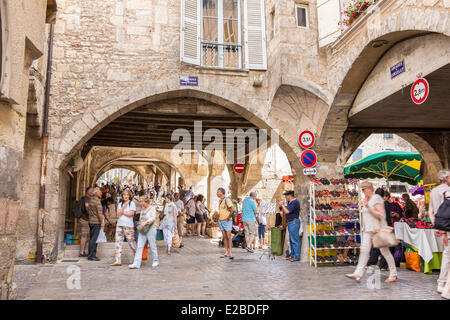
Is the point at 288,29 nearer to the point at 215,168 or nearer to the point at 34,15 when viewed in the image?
the point at 34,15

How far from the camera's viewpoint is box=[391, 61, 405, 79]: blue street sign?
6.57 meters

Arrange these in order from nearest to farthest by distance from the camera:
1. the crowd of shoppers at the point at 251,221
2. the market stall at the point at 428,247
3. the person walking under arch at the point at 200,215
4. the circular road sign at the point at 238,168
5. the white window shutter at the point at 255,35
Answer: the crowd of shoppers at the point at 251,221
the market stall at the point at 428,247
the white window shutter at the point at 255,35
the person walking under arch at the point at 200,215
the circular road sign at the point at 238,168

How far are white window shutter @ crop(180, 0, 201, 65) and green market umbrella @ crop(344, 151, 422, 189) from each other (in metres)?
5.21

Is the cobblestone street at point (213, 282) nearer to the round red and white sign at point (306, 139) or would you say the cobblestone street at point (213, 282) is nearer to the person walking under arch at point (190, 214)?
the round red and white sign at point (306, 139)

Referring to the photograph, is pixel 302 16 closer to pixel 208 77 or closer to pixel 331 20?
pixel 331 20

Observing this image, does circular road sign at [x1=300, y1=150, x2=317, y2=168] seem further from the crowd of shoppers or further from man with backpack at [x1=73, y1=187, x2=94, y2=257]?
man with backpack at [x1=73, y1=187, x2=94, y2=257]

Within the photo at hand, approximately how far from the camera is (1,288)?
3.93 m

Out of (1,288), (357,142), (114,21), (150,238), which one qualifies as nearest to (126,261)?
(150,238)

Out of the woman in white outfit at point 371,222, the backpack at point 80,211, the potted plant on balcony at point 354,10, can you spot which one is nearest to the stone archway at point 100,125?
the backpack at point 80,211

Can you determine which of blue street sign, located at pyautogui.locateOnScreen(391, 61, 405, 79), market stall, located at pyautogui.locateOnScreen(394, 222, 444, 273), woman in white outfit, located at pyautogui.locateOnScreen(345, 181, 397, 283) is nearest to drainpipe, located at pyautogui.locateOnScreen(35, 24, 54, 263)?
woman in white outfit, located at pyautogui.locateOnScreen(345, 181, 397, 283)

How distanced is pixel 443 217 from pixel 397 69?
317cm

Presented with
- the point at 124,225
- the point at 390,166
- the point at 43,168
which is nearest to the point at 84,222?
the point at 43,168

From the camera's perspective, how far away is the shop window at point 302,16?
28.7 feet

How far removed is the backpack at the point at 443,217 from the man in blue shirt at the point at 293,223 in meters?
3.46
